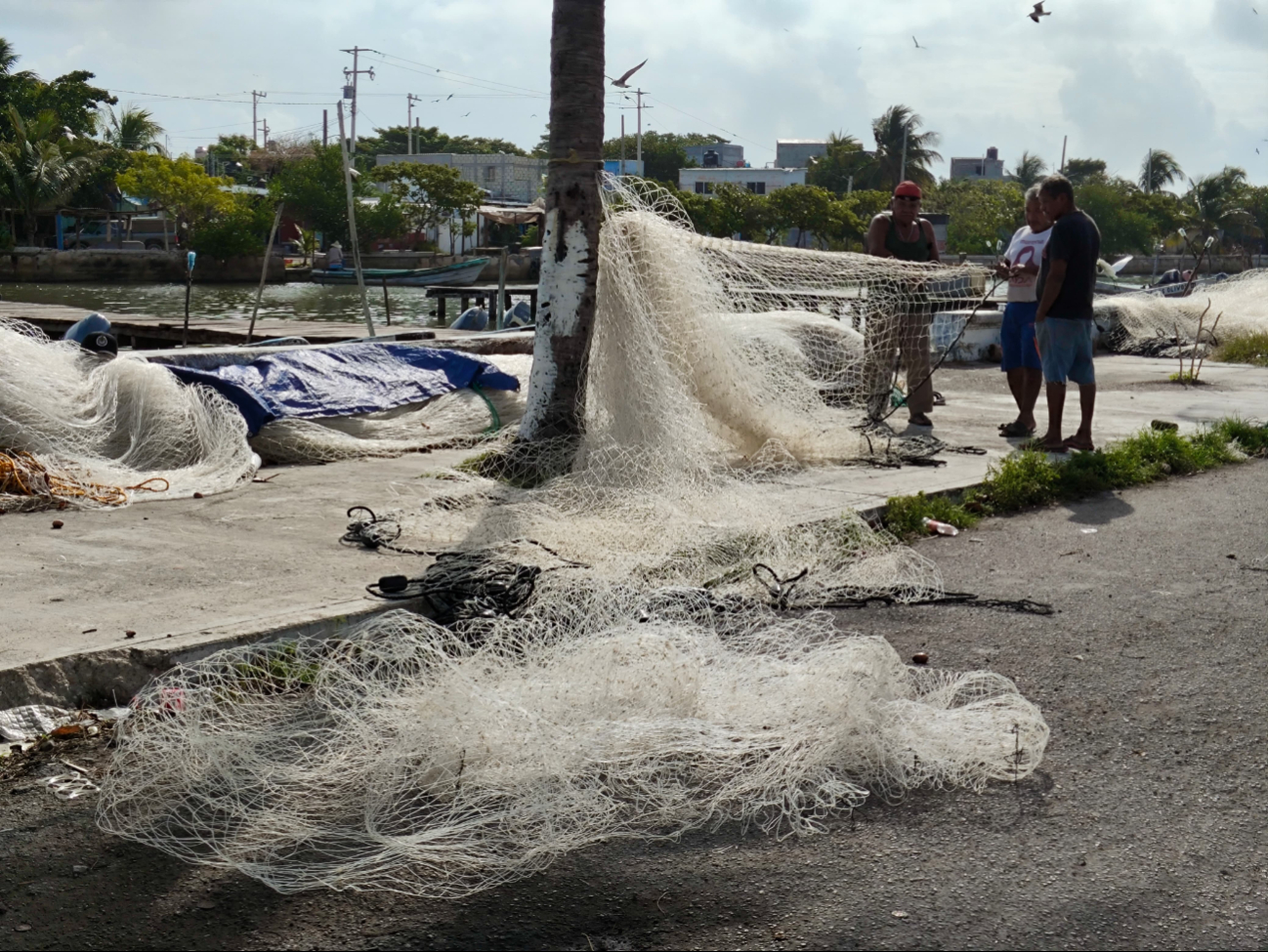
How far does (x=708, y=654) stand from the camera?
169 inches

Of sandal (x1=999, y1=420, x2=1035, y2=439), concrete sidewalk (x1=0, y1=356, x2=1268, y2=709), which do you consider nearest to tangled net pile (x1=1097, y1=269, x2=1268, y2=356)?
sandal (x1=999, y1=420, x2=1035, y2=439)

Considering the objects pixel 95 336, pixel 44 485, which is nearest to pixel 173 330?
pixel 95 336

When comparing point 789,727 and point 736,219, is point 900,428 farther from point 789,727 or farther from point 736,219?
point 736,219

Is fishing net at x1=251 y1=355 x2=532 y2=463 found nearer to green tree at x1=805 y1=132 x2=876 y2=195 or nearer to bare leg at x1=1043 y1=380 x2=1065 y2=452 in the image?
bare leg at x1=1043 y1=380 x2=1065 y2=452

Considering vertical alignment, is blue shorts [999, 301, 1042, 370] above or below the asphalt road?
above

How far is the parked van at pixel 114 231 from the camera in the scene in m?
70.4

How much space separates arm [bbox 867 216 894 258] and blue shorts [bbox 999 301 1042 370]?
3.57 ft

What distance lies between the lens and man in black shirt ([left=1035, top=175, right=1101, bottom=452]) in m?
8.72

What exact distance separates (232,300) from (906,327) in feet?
145

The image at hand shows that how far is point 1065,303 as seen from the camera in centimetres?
886

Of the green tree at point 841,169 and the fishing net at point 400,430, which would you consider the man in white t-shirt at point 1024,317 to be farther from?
the green tree at point 841,169

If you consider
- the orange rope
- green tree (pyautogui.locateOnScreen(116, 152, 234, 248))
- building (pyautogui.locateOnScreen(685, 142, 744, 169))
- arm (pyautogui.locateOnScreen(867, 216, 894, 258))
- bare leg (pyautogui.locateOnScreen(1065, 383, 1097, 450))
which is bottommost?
the orange rope

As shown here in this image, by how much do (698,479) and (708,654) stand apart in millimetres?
2758

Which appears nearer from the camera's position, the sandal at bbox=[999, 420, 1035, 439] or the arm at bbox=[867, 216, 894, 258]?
the sandal at bbox=[999, 420, 1035, 439]
